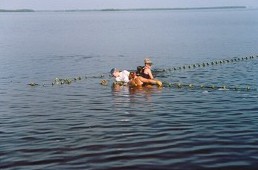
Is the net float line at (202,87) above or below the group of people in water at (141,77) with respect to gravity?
below

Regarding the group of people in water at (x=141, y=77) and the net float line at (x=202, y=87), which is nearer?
the net float line at (x=202, y=87)

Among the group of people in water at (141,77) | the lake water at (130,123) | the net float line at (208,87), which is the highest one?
the group of people in water at (141,77)

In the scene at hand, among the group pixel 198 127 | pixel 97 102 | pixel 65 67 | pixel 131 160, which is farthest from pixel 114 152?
pixel 65 67

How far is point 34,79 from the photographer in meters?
36.9

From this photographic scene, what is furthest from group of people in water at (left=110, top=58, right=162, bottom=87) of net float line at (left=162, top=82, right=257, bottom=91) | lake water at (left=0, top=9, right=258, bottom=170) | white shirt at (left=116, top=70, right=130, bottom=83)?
lake water at (left=0, top=9, right=258, bottom=170)

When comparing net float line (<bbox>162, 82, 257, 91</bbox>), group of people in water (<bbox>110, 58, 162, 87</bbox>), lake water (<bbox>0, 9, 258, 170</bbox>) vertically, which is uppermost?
group of people in water (<bbox>110, 58, 162, 87</bbox>)

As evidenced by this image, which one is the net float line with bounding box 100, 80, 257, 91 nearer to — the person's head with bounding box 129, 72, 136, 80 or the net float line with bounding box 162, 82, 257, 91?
the net float line with bounding box 162, 82, 257, 91

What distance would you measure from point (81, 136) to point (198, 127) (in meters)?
4.95

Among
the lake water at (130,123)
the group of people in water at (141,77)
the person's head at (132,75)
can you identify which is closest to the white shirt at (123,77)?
the group of people in water at (141,77)

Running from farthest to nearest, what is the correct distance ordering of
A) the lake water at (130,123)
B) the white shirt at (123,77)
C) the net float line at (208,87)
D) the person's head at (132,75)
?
the white shirt at (123,77) < the person's head at (132,75) < the net float line at (208,87) < the lake water at (130,123)

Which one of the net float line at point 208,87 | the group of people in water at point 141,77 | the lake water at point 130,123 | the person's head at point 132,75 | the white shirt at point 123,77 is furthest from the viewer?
the white shirt at point 123,77

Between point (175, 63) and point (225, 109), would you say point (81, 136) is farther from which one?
point (175, 63)

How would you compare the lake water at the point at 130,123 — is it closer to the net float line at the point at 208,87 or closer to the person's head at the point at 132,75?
the net float line at the point at 208,87

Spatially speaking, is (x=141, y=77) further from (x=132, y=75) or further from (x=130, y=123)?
(x=130, y=123)
